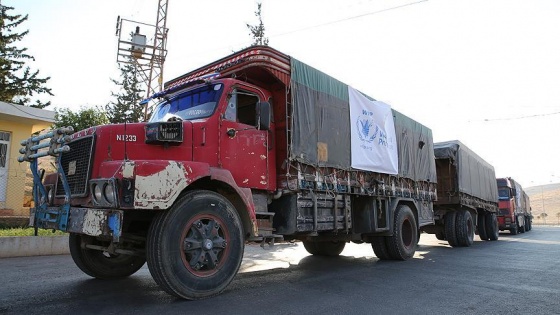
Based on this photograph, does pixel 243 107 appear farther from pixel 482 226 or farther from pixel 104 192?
pixel 482 226

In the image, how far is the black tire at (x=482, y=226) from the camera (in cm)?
1595

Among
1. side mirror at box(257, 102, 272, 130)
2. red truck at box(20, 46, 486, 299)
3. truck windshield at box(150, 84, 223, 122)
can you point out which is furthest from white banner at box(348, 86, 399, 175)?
truck windshield at box(150, 84, 223, 122)

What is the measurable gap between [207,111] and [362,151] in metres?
3.80

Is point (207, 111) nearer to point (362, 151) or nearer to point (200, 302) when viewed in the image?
point (200, 302)

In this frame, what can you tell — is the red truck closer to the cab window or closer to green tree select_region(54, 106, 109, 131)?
the cab window

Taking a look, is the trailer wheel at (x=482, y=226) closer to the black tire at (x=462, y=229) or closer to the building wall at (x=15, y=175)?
the black tire at (x=462, y=229)

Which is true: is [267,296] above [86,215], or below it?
below

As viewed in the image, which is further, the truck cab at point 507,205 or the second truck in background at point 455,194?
the truck cab at point 507,205

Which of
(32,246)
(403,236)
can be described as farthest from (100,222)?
(403,236)

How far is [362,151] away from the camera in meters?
8.00

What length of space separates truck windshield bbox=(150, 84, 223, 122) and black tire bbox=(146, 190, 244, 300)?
1391mm

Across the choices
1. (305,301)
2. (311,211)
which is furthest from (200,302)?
(311,211)

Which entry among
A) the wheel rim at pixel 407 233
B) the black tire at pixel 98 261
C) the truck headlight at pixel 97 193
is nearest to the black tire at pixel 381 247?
the wheel rim at pixel 407 233

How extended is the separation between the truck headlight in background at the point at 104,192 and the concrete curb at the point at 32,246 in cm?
639
